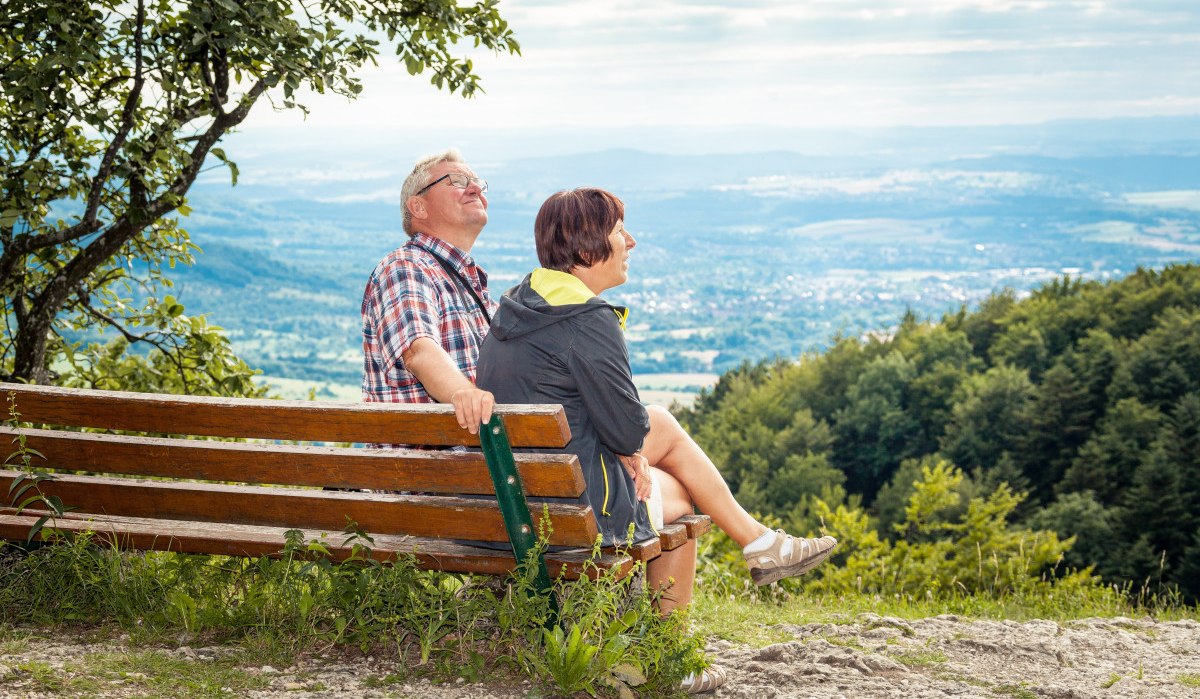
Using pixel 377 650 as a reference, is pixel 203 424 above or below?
above

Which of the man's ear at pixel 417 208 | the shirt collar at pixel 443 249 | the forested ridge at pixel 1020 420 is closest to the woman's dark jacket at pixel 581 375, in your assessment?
the shirt collar at pixel 443 249

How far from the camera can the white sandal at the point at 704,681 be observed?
3379mm

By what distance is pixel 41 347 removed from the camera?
20.3ft

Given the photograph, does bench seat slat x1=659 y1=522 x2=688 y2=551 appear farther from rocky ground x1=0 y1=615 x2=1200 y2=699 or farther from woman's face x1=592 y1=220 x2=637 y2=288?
woman's face x1=592 y1=220 x2=637 y2=288

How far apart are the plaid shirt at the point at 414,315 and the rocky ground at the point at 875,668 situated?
939 millimetres

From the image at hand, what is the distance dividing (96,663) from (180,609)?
37cm

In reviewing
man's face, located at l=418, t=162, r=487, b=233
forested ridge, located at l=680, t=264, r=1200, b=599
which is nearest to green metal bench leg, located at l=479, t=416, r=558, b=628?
man's face, located at l=418, t=162, r=487, b=233

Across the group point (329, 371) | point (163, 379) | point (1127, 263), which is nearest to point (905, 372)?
point (329, 371)

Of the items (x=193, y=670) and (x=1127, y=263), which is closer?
(x=193, y=670)

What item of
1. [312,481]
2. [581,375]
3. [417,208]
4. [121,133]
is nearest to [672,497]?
[581,375]

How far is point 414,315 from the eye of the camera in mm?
3648

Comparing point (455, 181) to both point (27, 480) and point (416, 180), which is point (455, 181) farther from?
point (27, 480)

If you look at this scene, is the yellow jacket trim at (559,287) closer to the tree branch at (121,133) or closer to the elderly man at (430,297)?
the elderly man at (430,297)

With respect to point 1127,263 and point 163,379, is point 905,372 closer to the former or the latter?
point 163,379
